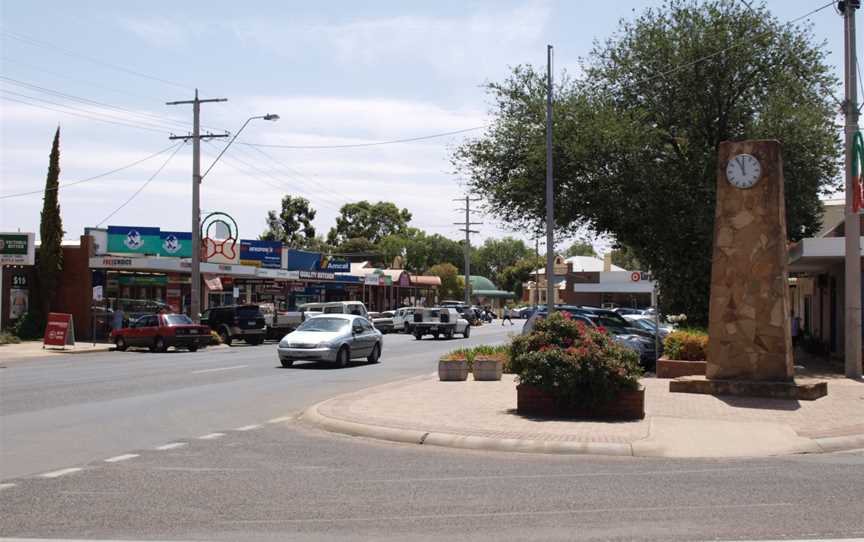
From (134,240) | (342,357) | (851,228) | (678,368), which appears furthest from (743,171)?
(134,240)

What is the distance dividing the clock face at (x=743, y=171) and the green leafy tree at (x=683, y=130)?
10.6 meters

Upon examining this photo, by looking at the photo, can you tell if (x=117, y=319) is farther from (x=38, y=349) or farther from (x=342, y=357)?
(x=342, y=357)

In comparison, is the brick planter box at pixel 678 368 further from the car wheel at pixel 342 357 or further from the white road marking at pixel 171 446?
the white road marking at pixel 171 446

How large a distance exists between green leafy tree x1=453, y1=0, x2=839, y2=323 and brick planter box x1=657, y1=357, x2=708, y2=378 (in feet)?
27.2

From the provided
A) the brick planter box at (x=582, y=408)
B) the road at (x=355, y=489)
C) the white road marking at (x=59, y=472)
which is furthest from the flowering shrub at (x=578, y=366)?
the white road marking at (x=59, y=472)

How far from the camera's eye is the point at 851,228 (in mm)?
21594

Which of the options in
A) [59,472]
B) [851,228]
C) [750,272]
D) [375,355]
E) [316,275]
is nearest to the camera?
[59,472]

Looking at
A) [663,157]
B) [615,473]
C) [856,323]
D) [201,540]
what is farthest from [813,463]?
[663,157]

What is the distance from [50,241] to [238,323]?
9290mm

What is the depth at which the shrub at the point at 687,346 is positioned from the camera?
20.5 meters

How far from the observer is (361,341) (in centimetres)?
2723

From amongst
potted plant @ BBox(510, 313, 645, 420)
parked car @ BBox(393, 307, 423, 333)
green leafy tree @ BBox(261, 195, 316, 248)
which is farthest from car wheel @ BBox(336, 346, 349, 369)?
green leafy tree @ BBox(261, 195, 316, 248)

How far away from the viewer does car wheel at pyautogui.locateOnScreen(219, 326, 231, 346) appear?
40875 millimetres

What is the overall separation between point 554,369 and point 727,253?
18.5 feet
